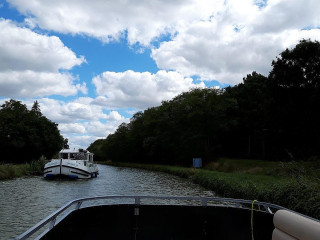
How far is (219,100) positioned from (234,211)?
44804mm

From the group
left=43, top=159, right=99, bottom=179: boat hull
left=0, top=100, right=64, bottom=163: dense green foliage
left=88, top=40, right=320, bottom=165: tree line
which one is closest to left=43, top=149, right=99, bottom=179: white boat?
left=43, top=159, right=99, bottom=179: boat hull

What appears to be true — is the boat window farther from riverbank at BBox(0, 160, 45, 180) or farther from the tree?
the tree

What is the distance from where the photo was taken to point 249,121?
5091 cm

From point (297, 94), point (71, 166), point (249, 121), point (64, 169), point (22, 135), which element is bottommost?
point (64, 169)

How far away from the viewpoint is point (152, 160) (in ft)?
259

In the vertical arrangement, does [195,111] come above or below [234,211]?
above

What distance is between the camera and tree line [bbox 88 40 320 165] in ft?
111

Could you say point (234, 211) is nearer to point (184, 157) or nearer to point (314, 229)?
point (314, 229)

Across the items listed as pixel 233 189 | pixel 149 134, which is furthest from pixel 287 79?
pixel 149 134

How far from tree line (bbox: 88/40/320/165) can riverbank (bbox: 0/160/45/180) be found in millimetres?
21770

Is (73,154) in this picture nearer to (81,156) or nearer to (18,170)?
(81,156)

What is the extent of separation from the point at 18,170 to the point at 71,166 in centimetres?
614

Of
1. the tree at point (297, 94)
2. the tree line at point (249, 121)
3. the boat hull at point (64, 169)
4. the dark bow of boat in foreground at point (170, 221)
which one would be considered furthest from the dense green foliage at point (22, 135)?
the dark bow of boat in foreground at point (170, 221)

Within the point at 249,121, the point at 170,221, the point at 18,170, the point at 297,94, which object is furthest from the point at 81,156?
the point at 170,221
